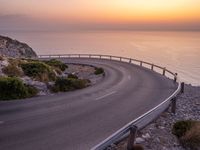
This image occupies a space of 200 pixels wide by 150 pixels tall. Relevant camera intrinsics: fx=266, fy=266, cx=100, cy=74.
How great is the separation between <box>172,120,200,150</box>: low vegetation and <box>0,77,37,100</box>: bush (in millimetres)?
10672

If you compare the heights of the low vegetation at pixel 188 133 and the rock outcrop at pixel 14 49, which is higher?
the rock outcrop at pixel 14 49

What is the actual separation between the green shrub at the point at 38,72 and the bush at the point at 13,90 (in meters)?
4.41

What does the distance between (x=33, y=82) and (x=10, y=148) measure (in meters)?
12.4

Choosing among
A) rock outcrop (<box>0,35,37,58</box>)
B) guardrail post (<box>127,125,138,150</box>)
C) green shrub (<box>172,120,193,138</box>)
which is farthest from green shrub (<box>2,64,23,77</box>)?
rock outcrop (<box>0,35,37,58</box>)

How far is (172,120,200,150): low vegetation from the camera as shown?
10.2 meters

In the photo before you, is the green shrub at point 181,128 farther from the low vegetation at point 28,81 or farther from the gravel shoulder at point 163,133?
the low vegetation at point 28,81

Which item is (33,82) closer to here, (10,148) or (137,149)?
A: (10,148)

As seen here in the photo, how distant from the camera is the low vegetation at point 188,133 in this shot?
33.4ft

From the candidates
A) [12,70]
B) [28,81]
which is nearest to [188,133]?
[28,81]

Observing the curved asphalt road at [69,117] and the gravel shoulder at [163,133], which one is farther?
the gravel shoulder at [163,133]

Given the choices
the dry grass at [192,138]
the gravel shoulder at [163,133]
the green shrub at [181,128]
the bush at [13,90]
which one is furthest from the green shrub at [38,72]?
the dry grass at [192,138]

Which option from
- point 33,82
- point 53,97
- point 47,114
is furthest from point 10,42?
point 47,114

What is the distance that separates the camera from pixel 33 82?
69.3ft

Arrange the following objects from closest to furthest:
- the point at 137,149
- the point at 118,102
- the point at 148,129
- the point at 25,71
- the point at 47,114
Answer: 1. the point at 137,149
2. the point at 148,129
3. the point at 47,114
4. the point at 118,102
5. the point at 25,71
